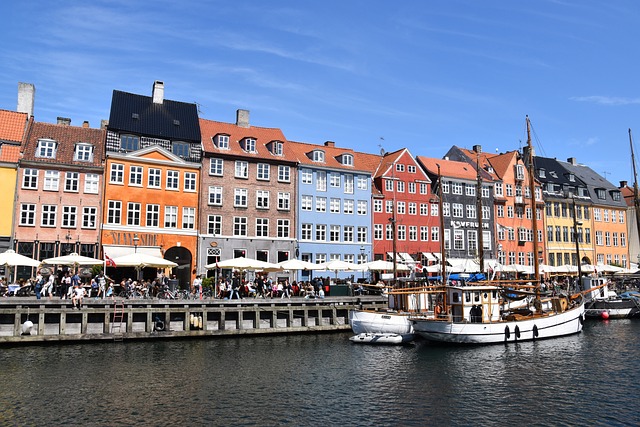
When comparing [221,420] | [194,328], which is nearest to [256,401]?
[221,420]

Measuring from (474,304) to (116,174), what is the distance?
1221 inches

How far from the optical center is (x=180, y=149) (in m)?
51.5

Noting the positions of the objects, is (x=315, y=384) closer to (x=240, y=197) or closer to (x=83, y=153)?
(x=240, y=197)

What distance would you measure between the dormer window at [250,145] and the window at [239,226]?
6.86 meters

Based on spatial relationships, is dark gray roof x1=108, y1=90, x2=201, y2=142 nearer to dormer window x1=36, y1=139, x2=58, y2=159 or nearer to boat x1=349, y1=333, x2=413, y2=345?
dormer window x1=36, y1=139, x2=58, y2=159

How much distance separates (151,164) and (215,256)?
992 centimetres

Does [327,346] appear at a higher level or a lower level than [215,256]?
lower

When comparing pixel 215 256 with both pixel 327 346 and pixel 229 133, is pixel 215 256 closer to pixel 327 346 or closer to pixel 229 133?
pixel 229 133

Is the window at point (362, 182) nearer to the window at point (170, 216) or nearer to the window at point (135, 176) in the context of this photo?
the window at point (170, 216)

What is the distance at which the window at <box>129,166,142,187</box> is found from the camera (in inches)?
1915

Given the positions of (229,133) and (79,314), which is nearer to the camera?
(79,314)

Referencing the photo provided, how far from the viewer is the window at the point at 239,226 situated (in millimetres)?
52812

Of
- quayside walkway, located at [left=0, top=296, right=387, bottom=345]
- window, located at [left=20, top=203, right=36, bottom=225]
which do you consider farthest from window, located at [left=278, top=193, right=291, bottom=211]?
window, located at [left=20, top=203, right=36, bottom=225]

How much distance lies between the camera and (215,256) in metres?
51.3
